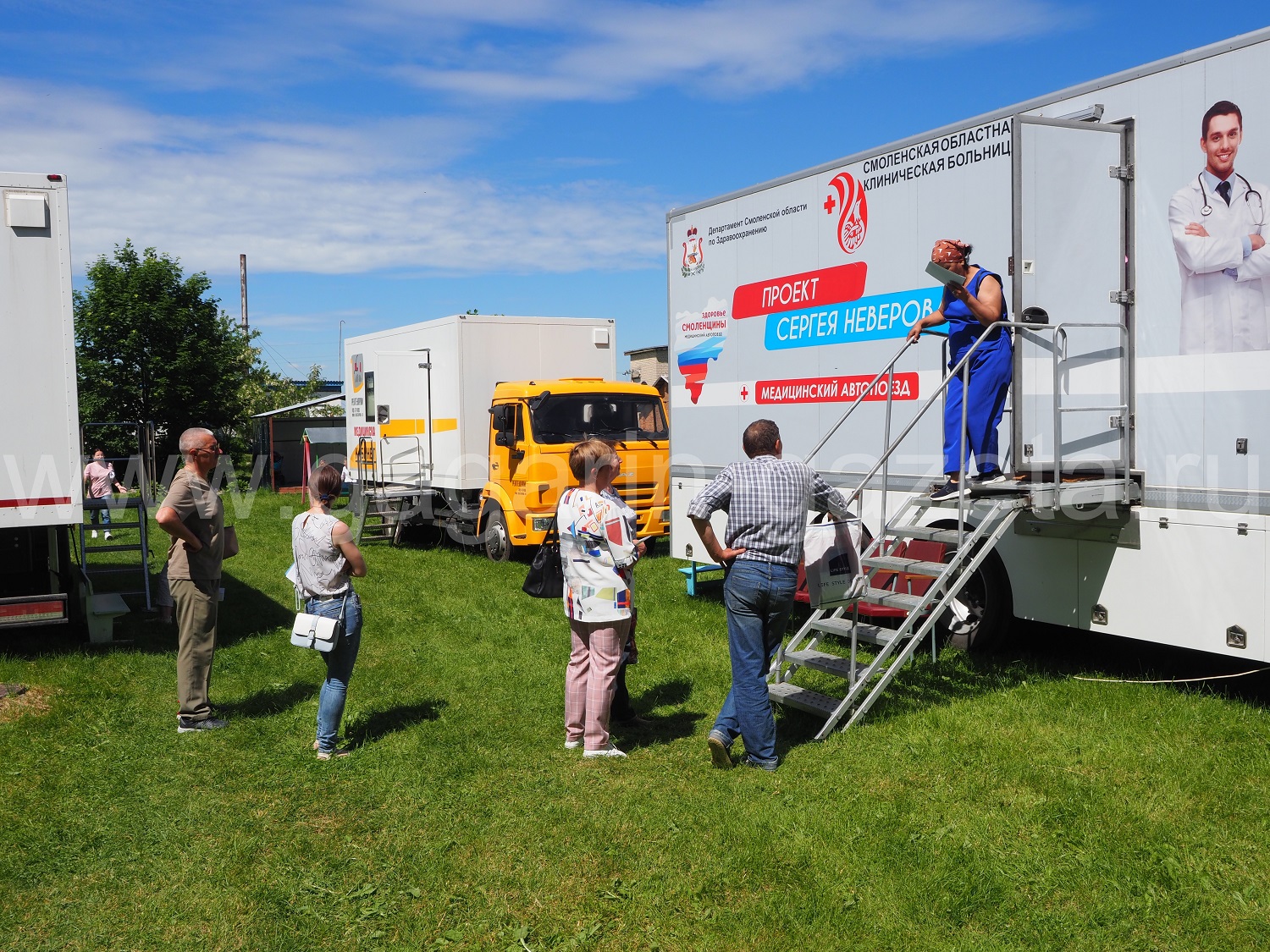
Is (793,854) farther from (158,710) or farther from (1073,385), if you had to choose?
(158,710)

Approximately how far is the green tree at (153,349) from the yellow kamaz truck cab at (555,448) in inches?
715

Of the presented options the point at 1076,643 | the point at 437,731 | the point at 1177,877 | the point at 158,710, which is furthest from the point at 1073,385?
the point at 158,710

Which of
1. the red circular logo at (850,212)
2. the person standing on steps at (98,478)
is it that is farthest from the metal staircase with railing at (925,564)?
the person standing on steps at (98,478)

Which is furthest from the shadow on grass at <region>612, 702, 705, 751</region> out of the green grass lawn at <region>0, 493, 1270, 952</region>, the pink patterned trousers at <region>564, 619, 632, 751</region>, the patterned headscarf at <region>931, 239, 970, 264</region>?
the patterned headscarf at <region>931, 239, 970, 264</region>

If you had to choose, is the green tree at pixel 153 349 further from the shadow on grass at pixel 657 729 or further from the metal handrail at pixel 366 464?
the shadow on grass at pixel 657 729

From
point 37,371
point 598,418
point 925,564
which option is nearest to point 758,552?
point 925,564

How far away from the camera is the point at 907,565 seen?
6207mm

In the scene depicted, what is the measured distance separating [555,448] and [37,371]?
6.28 m

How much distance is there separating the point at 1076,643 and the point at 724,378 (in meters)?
3.51

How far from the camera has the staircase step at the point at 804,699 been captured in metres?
5.96

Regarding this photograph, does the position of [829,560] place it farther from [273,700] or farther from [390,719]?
[273,700]

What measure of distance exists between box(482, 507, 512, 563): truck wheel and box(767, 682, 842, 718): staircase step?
7437 millimetres

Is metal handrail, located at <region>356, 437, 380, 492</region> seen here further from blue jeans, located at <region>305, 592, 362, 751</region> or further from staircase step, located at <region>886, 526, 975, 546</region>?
staircase step, located at <region>886, 526, 975, 546</region>

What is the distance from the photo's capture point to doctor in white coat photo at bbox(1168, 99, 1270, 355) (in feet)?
18.4
